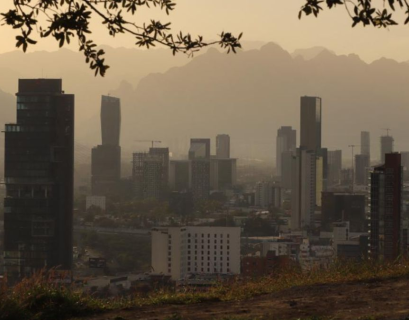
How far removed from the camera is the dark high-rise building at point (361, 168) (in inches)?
3175

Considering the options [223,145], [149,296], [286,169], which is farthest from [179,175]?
[149,296]

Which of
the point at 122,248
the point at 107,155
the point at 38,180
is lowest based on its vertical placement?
the point at 122,248

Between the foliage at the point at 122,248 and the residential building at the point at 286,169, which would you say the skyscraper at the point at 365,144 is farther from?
the foliage at the point at 122,248

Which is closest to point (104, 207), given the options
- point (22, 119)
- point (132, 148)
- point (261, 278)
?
point (22, 119)

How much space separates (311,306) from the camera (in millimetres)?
5707

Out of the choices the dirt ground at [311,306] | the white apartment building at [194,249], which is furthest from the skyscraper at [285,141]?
the dirt ground at [311,306]

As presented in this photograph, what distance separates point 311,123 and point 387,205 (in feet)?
218

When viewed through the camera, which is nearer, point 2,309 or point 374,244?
point 2,309

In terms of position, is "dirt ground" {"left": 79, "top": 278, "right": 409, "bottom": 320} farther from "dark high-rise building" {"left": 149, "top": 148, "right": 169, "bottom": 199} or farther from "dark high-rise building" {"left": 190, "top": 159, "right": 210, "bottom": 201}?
"dark high-rise building" {"left": 190, "top": 159, "right": 210, "bottom": 201}

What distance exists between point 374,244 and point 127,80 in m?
104

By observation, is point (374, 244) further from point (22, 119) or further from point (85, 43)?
point (85, 43)

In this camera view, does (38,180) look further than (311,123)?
No

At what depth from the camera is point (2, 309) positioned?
18.7ft

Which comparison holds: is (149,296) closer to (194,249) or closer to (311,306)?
(311,306)
